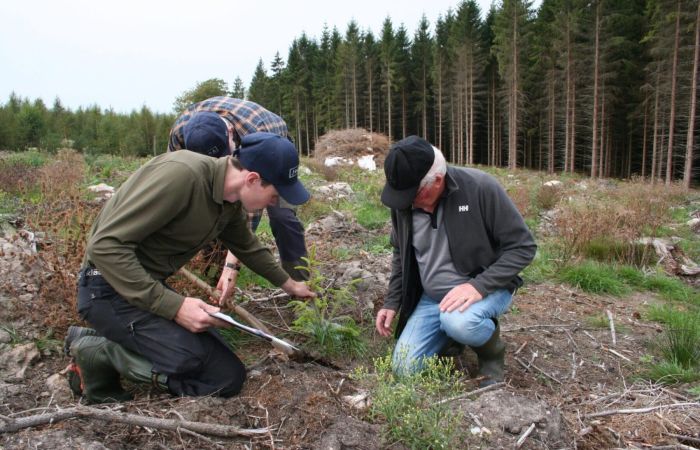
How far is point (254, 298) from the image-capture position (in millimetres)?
4078

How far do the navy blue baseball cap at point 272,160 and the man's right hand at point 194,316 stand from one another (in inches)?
29.1

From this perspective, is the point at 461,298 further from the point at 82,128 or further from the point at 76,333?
the point at 82,128

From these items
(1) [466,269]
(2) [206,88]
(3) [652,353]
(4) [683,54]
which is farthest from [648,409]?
(2) [206,88]

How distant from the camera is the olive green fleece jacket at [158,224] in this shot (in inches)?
93.4

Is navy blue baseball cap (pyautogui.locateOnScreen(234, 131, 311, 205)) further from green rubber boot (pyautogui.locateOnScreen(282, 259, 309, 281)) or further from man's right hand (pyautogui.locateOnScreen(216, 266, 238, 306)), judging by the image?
green rubber boot (pyautogui.locateOnScreen(282, 259, 309, 281))

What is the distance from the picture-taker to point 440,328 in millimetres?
3264

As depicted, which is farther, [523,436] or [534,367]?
[534,367]

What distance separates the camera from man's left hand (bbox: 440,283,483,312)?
2932 millimetres

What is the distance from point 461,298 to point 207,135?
6.59 feet

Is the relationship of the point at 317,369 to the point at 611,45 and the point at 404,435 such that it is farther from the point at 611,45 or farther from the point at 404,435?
the point at 611,45

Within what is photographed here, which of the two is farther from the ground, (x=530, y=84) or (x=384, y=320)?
(x=530, y=84)

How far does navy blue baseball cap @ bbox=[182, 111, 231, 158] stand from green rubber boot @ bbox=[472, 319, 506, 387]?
7.23 ft

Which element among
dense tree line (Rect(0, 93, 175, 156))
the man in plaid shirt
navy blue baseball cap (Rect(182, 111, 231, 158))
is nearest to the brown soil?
the man in plaid shirt

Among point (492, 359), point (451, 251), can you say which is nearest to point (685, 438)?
point (492, 359)
